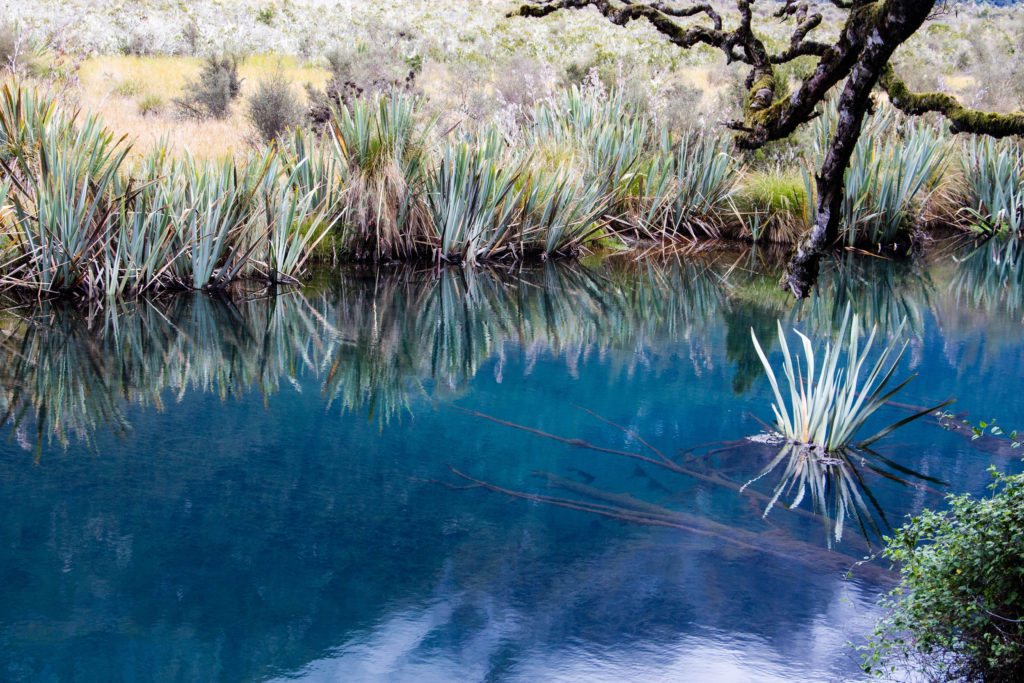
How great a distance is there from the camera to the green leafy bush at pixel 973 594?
8.73 ft

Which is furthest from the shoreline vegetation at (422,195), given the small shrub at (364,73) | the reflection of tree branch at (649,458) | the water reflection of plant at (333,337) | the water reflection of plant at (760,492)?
the water reflection of plant at (760,492)

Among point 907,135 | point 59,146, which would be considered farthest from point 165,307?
point 907,135

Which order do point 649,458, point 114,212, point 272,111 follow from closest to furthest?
point 649,458
point 114,212
point 272,111

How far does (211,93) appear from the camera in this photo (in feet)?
63.7

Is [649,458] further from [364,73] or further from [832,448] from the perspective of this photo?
[364,73]

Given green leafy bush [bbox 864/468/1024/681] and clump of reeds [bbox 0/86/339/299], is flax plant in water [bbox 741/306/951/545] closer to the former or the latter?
green leafy bush [bbox 864/468/1024/681]

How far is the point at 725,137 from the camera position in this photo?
1343 cm

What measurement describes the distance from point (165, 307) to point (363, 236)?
285cm

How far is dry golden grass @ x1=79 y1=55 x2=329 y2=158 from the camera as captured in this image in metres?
13.8

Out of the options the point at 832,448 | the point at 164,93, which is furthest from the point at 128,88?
the point at 832,448

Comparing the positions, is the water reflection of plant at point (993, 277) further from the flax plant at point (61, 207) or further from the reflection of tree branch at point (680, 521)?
the flax plant at point (61, 207)

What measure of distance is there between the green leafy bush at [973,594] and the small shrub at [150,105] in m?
17.8

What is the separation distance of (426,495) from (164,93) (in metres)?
18.5

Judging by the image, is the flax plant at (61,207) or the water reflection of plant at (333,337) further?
the flax plant at (61,207)
